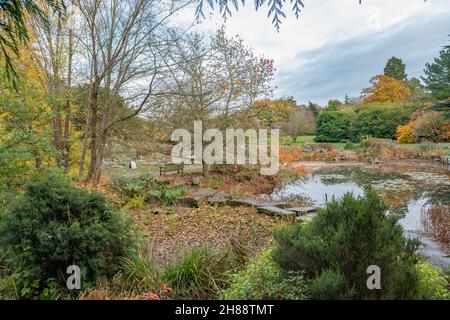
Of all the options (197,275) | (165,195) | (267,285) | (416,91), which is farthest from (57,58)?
(416,91)

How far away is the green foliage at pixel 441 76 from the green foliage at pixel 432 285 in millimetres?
16840

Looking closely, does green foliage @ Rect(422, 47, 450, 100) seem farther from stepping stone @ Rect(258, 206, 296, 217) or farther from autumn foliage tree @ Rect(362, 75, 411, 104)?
stepping stone @ Rect(258, 206, 296, 217)

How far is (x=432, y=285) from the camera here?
2148mm

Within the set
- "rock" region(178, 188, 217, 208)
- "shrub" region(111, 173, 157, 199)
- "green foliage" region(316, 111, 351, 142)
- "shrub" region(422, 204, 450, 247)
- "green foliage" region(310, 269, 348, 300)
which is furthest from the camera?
"green foliage" region(316, 111, 351, 142)

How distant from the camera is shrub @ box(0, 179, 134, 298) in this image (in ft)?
8.02

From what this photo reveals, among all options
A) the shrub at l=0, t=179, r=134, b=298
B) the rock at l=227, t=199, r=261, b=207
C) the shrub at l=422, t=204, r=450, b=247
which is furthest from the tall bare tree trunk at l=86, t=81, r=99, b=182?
the shrub at l=422, t=204, r=450, b=247

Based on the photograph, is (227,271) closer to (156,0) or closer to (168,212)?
(168,212)

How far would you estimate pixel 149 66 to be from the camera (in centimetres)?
605

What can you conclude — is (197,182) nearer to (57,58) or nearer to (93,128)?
(93,128)

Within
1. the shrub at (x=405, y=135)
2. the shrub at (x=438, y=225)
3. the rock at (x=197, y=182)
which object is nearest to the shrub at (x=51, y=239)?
the shrub at (x=438, y=225)

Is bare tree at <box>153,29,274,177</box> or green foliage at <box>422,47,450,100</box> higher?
green foliage at <box>422,47,450,100</box>

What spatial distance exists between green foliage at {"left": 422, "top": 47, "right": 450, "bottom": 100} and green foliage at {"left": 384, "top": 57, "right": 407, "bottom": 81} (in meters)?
8.74
